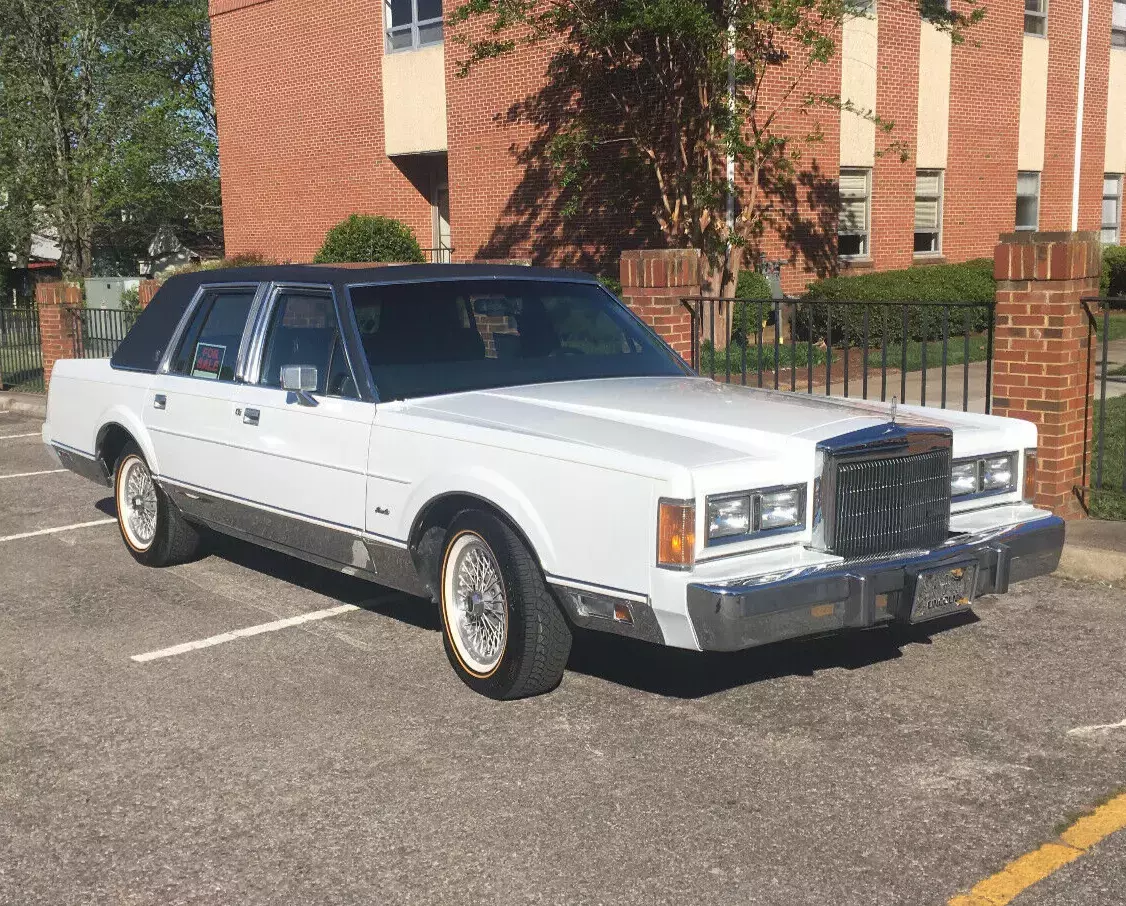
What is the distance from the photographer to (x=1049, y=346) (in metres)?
8.20

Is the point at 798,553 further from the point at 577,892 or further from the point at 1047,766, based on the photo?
the point at 577,892

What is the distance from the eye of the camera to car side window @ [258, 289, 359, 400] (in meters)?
6.37

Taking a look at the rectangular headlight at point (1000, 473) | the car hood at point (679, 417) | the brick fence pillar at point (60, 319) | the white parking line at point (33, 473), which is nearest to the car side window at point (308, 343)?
the car hood at point (679, 417)

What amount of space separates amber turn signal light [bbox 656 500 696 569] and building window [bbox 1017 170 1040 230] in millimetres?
23651

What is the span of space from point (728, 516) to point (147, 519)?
4.41m

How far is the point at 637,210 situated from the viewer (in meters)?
21.8

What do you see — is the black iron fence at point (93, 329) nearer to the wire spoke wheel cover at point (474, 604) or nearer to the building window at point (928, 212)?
the wire spoke wheel cover at point (474, 604)

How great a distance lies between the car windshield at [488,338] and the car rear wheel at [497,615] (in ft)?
2.90

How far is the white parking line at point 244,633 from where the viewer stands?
20.7 ft

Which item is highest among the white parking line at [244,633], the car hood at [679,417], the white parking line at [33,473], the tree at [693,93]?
the tree at [693,93]

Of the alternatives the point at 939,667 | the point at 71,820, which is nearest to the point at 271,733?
the point at 71,820

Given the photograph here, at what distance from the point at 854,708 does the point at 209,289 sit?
4180 mm

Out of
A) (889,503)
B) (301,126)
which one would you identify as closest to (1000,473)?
(889,503)

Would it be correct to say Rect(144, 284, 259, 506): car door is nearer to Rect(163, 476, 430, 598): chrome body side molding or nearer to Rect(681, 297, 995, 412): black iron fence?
Rect(163, 476, 430, 598): chrome body side molding
